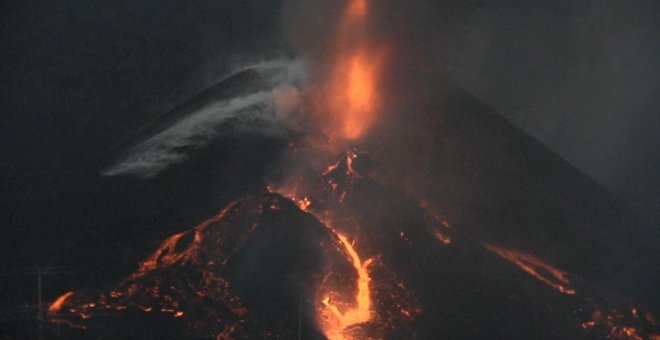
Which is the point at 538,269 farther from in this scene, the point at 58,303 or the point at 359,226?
the point at 58,303

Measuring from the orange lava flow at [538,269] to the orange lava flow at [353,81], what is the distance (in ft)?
15.4

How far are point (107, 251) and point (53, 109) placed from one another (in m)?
8.36

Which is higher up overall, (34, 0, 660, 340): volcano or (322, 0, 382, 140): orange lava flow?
(322, 0, 382, 140): orange lava flow

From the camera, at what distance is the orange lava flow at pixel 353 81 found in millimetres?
18438

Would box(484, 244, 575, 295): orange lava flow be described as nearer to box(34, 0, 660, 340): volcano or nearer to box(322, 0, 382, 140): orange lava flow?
box(34, 0, 660, 340): volcano

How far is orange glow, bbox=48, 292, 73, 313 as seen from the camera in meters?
11.5

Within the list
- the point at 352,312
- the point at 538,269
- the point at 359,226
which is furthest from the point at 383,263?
the point at 538,269

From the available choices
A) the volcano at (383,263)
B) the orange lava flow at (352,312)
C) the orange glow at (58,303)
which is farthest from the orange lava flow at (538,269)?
the orange glow at (58,303)

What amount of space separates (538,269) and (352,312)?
4.66 meters

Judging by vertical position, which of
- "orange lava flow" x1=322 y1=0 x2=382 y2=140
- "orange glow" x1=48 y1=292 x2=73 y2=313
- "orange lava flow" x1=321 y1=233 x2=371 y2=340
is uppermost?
"orange lava flow" x1=322 y1=0 x2=382 y2=140

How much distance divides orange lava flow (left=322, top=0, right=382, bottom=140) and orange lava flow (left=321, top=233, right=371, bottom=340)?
5229mm

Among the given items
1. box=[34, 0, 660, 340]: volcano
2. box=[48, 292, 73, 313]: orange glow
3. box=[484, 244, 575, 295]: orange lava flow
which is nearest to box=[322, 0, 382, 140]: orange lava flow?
box=[34, 0, 660, 340]: volcano

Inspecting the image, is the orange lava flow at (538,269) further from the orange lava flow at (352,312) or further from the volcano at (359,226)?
the orange lava flow at (352,312)

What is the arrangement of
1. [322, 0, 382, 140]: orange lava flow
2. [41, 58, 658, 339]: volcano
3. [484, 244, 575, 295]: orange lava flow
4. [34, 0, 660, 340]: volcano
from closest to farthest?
[41, 58, 658, 339]: volcano
[34, 0, 660, 340]: volcano
[484, 244, 575, 295]: orange lava flow
[322, 0, 382, 140]: orange lava flow
